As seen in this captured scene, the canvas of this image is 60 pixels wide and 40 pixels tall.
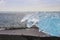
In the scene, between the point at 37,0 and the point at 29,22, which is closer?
the point at 29,22

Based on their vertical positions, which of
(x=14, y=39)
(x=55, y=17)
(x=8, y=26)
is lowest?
(x=14, y=39)

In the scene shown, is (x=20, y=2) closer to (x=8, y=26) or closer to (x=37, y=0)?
(x=37, y=0)

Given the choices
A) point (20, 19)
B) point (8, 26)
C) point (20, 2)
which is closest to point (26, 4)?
point (20, 2)

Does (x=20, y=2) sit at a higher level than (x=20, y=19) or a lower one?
higher

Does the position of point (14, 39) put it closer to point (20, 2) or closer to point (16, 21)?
point (16, 21)

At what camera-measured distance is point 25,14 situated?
49.1 inches

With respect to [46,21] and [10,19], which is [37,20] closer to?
[46,21]

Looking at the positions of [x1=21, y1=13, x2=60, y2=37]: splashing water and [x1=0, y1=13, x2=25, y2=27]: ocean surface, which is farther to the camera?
[x1=0, y1=13, x2=25, y2=27]: ocean surface

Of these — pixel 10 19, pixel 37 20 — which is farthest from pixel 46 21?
pixel 10 19

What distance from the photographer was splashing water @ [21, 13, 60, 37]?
112 centimetres

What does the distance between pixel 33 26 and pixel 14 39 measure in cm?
24

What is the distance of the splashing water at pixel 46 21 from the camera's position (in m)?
Answer: 1.12

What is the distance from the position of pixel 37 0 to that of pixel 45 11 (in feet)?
0.61

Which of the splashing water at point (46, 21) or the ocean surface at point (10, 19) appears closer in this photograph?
the splashing water at point (46, 21)
